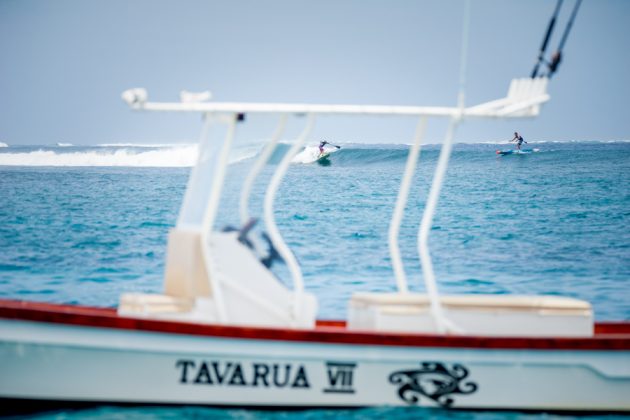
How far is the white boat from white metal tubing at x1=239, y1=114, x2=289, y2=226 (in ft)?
0.05

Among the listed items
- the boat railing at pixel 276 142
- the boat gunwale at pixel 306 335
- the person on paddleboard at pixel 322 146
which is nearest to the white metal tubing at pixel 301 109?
the boat railing at pixel 276 142

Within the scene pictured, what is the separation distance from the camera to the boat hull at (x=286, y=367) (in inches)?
364

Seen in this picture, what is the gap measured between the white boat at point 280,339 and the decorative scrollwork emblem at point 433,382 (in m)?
0.01

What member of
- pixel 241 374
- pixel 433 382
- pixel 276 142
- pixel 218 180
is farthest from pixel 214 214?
pixel 433 382

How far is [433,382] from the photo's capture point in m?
9.70

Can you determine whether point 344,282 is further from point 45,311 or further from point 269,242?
point 45,311

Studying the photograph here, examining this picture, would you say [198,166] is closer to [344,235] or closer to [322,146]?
[344,235]

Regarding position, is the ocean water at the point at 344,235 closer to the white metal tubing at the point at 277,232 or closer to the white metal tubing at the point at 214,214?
the white metal tubing at the point at 214,214

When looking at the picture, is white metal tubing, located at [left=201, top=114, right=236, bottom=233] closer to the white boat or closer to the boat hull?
the white boat

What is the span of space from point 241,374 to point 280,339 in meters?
A: 0.49

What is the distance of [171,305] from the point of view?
9.95 meters

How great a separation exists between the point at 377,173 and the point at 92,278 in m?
52.7

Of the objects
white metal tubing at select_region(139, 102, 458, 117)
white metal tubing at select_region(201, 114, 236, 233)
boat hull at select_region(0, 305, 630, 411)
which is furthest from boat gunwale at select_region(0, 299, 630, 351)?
white metal tubing at select_region(139, 102, 458, 117)

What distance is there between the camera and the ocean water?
1758 centimetres
